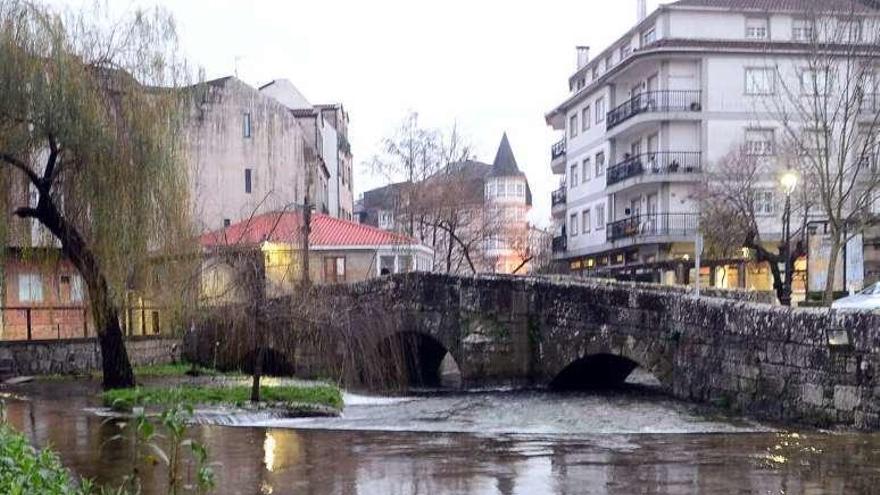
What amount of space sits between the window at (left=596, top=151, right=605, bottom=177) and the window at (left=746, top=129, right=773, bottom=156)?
8947mm

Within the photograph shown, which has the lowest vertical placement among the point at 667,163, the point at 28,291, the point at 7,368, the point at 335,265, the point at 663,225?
the point at 7,368

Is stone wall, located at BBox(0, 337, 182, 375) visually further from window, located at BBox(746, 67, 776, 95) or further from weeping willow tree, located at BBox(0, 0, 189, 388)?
window, located at BBox(746, 67, 776, 95)

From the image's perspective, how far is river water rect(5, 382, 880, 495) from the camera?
10.5m

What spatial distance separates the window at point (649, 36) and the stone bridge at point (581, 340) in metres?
23.0

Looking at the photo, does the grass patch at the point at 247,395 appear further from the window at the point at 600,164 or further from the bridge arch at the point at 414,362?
the window at the point at 600,164

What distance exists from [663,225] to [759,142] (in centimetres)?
571

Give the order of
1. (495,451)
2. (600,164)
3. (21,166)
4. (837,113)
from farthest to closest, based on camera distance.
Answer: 1. (600,164)
2. (837,113)
3. (21,166)
4. (495,451)

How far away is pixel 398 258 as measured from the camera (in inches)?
1586

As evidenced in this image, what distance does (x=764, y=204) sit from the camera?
131 feet

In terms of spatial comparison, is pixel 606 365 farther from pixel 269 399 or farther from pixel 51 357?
pixel 51 357

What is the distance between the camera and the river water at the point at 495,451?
10.5m

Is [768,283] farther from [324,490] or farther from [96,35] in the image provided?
[324,490]

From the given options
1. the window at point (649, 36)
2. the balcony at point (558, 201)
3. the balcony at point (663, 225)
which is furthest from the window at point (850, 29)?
the balcony at point (558, 201)

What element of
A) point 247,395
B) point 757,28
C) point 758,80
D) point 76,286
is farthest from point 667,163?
point 247,395
